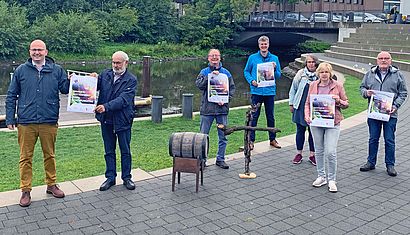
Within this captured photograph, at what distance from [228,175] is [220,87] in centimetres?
140

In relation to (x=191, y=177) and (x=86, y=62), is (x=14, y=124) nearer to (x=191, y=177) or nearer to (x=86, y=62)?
(x=191, y=177)

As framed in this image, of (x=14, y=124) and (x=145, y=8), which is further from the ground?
(x=145, y=8)

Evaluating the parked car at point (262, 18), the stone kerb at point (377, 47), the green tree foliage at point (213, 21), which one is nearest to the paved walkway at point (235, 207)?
the stone kerb at point (377, 47)

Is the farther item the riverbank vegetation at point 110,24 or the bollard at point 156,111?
the riverbank vegetation at point 110,24

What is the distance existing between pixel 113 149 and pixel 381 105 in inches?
164

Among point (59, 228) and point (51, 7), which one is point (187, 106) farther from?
point (51, 7)

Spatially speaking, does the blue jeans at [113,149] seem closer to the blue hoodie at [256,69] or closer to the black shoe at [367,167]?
the blue hoodie at [256,69]

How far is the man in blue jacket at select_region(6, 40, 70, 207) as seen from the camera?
6.01 m

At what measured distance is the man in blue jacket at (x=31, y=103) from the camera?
6.01 m

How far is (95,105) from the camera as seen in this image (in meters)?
6.48

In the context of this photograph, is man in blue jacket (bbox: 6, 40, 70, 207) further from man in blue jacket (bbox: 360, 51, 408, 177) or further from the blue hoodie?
man in blue jacket (bbox: 360, 51, 408, 177)

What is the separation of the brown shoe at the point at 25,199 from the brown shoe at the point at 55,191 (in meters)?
0.34

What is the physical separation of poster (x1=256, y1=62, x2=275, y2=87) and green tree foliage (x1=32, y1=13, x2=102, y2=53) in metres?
38.7

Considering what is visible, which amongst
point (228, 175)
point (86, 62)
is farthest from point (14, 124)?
point (86, 62)
